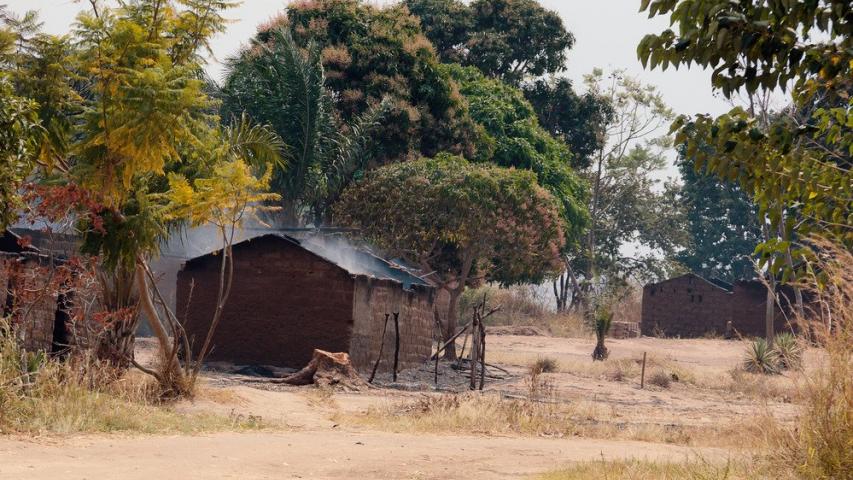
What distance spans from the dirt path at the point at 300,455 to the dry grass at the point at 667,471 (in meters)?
0.34

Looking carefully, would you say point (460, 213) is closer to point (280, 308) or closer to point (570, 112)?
point (280, 308)

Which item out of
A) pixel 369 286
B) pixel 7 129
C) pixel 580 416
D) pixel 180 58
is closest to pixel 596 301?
pixel 369 286

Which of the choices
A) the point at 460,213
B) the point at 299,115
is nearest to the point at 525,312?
the point at 299,115

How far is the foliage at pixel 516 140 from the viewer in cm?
4141

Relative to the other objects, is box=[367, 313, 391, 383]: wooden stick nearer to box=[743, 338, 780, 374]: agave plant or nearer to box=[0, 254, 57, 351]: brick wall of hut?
box=[0, 254, 57, 351]: brick wall of hut

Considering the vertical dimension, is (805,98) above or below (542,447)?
above

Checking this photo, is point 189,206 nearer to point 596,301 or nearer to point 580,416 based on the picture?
point 580,416

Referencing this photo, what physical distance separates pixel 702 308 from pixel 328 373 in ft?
100

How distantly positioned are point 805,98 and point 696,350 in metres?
36.3

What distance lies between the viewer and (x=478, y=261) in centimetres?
3338

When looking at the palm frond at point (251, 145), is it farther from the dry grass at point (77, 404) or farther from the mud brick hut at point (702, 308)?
the mud brick hut at point (702, 308)

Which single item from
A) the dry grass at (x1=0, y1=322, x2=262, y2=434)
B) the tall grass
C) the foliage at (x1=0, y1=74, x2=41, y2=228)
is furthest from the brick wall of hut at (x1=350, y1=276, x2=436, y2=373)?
the tall grass

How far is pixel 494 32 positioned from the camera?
48.5 meters

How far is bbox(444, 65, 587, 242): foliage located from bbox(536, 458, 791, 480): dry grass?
93.8 feet
